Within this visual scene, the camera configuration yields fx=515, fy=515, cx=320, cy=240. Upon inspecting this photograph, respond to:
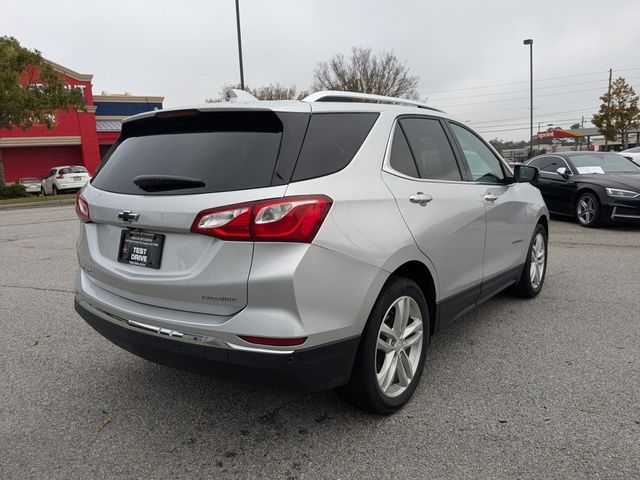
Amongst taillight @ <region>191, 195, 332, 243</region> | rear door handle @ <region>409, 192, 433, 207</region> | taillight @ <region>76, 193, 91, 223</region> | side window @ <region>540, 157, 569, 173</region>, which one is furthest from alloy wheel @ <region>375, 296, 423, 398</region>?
side window @ <region>540, 157, 569, 173</region>

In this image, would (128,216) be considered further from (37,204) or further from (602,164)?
(37,204)

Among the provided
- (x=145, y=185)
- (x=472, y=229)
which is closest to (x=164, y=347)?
(x=145, y=185)

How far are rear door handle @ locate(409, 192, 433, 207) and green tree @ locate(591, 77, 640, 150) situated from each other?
44319 mm

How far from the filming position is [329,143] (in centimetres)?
263

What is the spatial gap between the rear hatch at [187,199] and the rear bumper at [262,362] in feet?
0.62

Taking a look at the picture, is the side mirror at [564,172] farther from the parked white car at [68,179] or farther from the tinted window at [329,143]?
the parked white car at [68,179]

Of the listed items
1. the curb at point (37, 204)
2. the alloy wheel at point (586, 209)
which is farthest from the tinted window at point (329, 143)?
the curb at point (37, 204)

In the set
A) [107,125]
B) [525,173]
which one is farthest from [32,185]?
[525,173]

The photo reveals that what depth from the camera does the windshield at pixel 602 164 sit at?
33.6 ft

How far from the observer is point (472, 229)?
11.9ft

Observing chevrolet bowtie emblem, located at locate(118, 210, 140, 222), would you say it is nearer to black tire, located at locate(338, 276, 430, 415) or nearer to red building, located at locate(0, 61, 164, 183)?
black tire, located at locate(338, 276, 430, 415)

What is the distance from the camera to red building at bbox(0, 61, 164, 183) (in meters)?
37.6

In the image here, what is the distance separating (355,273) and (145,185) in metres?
1.18

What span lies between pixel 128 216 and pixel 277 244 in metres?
0.89
